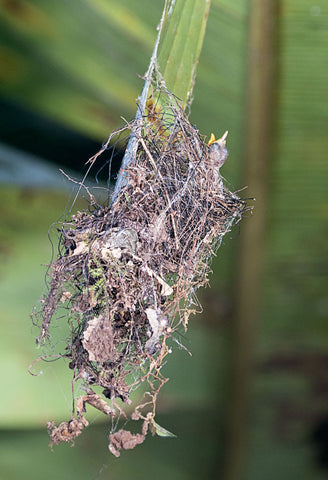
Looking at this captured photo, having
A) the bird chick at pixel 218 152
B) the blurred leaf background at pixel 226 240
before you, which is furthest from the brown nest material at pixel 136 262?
the blurred leaf background at pixel 226 240

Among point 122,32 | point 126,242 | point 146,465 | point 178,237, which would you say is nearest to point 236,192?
point 178,237

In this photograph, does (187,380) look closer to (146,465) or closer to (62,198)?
(146,465)

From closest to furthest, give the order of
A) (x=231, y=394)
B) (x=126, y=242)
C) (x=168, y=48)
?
(x=126, y=242), (x=168, y=48), (x=231, y=394)

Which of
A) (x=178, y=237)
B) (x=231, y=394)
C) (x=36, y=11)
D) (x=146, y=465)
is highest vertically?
(x=36, y=11)

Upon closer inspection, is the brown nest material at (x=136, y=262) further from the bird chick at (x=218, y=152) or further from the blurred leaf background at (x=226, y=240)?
the blurred leaf background at (x=226, y=240)

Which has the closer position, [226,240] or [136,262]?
[136,262]

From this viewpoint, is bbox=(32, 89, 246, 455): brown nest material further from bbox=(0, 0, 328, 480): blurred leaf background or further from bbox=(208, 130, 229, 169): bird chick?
bbox=(0, 0, 328, 480): blurred leaf background
